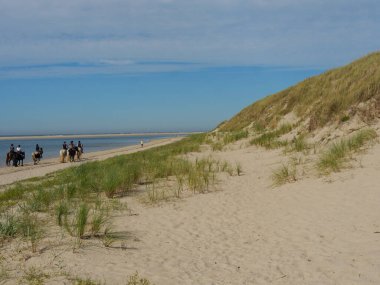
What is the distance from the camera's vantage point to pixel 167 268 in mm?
5648

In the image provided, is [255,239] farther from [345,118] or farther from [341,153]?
[345,118]

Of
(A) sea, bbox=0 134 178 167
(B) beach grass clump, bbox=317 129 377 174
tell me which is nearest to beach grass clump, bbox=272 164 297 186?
(B) beach grass clump, bbox=317 129 377 174

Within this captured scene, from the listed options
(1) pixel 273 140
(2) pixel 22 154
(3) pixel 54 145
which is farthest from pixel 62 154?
(3) pixel 54 145

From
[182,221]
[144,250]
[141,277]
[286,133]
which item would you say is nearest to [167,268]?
[141,277]

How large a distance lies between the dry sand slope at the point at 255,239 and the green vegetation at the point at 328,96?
6.12 meters

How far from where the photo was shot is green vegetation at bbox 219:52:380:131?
54.3 ft

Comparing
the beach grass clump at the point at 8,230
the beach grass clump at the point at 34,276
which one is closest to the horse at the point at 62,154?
the beach grass clump at the point at 8,230

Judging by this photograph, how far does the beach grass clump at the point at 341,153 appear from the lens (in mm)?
10570

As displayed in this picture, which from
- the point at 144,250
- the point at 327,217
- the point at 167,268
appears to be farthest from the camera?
the point at 327,217

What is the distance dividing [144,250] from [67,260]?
128 centimetres

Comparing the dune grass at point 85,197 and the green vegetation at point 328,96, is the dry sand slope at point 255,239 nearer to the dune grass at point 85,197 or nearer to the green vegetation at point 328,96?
the dune grass at point 85,197

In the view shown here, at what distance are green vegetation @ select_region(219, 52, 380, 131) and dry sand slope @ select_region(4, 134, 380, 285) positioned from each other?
20.1ft

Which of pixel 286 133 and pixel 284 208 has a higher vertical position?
pixel 286 133

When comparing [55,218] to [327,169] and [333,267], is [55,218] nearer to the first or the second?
[333,267]
